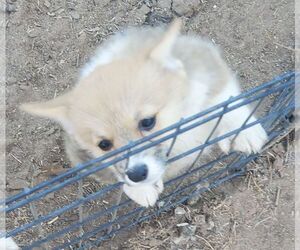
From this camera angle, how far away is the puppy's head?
8.57 ft

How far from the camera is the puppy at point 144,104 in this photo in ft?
8.61

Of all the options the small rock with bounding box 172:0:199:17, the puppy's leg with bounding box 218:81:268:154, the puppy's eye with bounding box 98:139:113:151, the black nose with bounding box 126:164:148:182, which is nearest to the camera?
the black nose with bounding box 126:164:148:182

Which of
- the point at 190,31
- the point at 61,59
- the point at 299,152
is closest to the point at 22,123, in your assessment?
the point at 61,59

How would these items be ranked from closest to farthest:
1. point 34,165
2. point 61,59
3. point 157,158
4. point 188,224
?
point 157,158 < point 188,224 < point 34,165 < point 61,59

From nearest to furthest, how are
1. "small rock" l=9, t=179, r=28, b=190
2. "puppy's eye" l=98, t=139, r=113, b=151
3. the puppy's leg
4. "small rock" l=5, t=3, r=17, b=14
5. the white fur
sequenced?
"puppy's eye" l=98, t=139, r=113, b=151 < the white fur < the puppy's leg < "small rock" l=9, t=179, r=28, b=190 < "small rock" l=5, t=3, r=17, b=14

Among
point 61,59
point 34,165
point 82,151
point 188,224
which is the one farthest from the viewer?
point 61,59

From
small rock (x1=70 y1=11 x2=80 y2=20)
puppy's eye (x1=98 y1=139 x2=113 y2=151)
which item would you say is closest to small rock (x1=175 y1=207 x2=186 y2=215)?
puppy's eye (x1=98 y1=139 x2=113 y2=151)

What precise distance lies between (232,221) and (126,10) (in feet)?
4.55

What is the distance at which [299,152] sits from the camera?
3.48 m

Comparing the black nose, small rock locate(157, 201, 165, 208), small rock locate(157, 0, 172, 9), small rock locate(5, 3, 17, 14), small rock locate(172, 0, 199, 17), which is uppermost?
small rock locate(5, 3, 17, 14)

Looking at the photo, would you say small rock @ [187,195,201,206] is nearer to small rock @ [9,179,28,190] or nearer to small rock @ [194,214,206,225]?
small rock @ [194,214,206,225]

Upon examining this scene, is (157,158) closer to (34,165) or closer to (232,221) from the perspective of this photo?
(232,221)

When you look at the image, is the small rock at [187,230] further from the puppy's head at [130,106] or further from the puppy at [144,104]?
the puppy's head at [130,106]

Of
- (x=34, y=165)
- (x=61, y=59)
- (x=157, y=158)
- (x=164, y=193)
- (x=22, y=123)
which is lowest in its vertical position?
(x=157, y=158)
